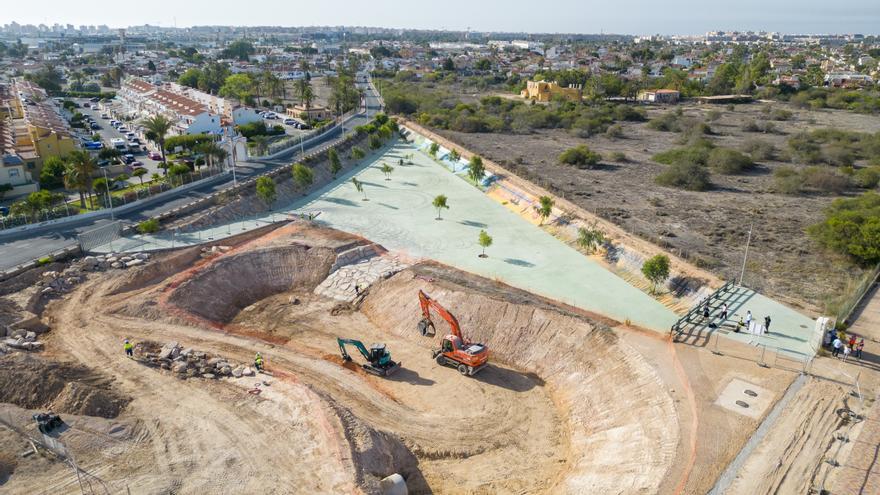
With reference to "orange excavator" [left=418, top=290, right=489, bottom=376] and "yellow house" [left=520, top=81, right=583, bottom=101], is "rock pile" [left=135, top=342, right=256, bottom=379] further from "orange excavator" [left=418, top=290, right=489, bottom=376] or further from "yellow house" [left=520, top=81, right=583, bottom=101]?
"yellow house" [left=520, top=81, right=583, bottom=101]

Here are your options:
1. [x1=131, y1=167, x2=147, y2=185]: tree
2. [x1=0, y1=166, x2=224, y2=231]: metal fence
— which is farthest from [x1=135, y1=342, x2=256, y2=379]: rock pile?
[x1=131, y1=167, x2=147, y2=185]: tree

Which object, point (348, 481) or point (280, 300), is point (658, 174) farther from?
point (348, 481)

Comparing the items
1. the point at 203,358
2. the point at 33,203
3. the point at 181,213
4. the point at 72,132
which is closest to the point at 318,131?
the point at 72,132

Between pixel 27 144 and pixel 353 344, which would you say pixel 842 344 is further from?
pixel 27 144

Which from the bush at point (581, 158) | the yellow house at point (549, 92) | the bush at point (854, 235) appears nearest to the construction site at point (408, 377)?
the bush at point (854, 235)

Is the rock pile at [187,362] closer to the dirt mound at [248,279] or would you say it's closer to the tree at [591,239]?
the dirt mound at [248,279]
